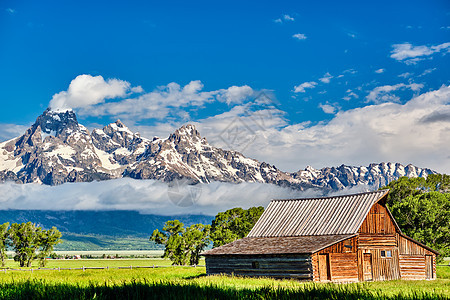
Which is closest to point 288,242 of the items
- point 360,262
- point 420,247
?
point 360,262

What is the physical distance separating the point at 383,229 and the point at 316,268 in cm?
925

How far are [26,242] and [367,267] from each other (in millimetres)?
60384

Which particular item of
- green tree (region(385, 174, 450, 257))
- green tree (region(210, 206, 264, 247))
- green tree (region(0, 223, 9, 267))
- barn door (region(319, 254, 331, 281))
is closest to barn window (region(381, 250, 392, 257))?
barn door (region(319, 254, 331, 281))

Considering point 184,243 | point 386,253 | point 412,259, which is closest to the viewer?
point 386,253

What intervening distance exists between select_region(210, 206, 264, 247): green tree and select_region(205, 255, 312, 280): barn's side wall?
29.4 meters

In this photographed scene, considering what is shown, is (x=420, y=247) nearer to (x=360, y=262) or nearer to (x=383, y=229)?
(x=383, y=229)

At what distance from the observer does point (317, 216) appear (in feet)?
152

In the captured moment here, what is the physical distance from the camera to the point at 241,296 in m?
13.8

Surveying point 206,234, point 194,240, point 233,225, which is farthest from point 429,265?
point 194,240

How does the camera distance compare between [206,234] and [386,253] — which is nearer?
[386,253]

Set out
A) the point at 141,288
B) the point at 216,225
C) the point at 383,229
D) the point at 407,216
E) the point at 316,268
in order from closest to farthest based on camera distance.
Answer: the point at 141,288
the point at 316,268
the point at 383,229
the point at 407,216
the point at 216,225

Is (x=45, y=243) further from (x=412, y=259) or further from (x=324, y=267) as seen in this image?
(x=412, y=259)

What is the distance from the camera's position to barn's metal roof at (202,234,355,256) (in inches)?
1519

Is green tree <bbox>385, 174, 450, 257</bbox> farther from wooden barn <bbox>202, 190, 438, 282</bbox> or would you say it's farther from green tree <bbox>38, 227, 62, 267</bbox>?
green tree <bbox>38, 227, 62, 267</bbox>
